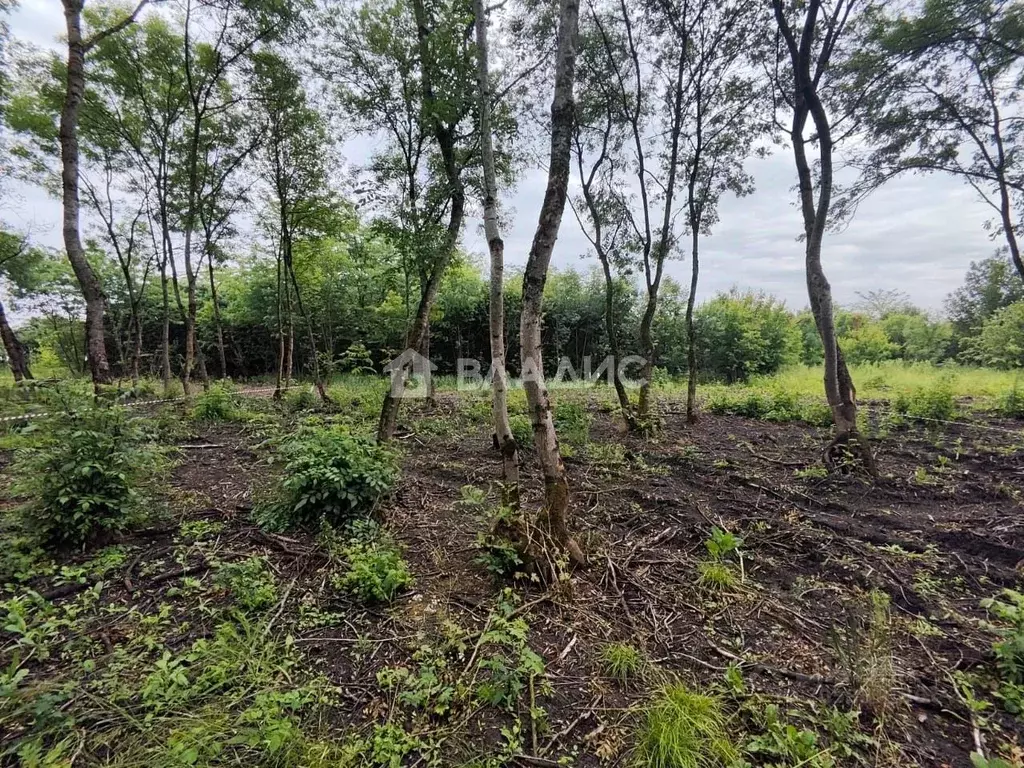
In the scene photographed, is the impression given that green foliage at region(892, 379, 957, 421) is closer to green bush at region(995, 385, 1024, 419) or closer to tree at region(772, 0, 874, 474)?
green bush at region(995, 385, 1024, 419)

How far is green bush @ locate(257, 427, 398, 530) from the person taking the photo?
3.17m

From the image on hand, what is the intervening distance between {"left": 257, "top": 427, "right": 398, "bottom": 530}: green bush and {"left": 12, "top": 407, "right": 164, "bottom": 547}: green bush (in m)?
0.89

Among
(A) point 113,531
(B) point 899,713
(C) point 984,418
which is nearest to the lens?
(B) point 899,713

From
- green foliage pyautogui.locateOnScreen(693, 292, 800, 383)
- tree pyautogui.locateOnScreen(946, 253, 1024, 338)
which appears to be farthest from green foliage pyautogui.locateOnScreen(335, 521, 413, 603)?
tree pyautogui.locateOnScreen(946, 253, 1024, 338)

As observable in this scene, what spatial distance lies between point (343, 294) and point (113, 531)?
1078 centimetres

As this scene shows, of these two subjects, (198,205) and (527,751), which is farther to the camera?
(198,205)

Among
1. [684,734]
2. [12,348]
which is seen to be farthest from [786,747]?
[12,348]

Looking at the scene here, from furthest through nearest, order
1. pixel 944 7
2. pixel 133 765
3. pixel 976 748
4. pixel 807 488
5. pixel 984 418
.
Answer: pixel 984 418 → pixel 944 7 → pixel 807 488 → pixel 976 748 → pixel 133 765

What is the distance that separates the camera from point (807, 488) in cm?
408

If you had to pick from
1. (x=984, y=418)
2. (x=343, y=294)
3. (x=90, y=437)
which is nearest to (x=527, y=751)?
(x=90, y=437)

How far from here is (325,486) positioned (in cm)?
318

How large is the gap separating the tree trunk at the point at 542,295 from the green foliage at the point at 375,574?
96 centimetres

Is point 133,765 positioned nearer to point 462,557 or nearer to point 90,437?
point 462,557

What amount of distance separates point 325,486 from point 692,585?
278cm
